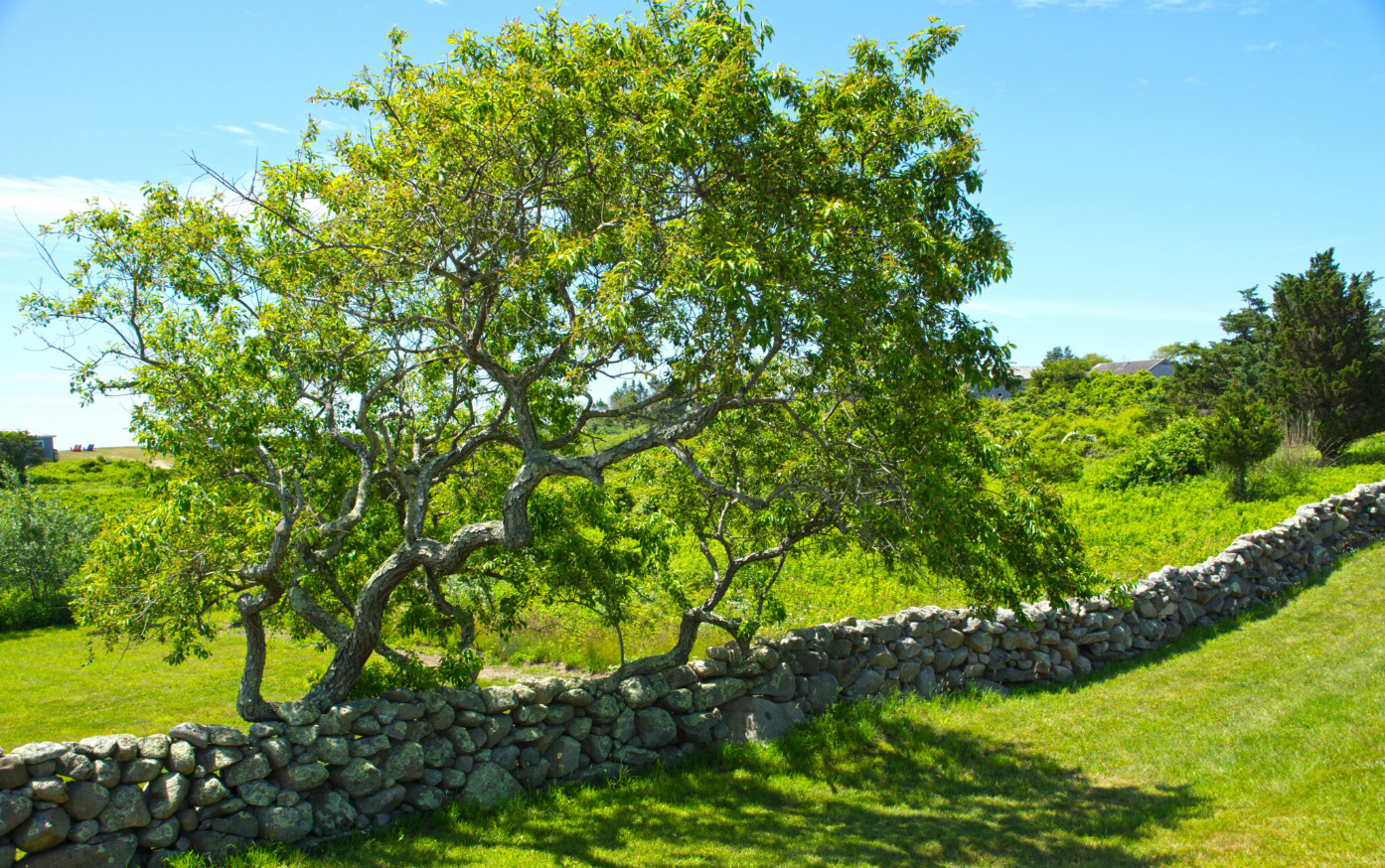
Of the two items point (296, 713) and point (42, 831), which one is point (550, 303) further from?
point (42, 831)

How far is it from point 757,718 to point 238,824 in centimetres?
543

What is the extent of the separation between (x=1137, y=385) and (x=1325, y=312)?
16.6 metres

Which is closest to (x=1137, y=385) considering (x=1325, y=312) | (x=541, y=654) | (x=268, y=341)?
(x=1325, y=312)

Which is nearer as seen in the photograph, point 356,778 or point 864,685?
point 356,778

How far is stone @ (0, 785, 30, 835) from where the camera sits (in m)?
5.73

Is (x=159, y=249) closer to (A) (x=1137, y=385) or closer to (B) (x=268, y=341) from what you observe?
(B) (x=268, y=341)

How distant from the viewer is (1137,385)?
43.7 metres

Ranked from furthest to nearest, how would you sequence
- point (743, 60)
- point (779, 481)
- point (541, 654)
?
point (541, 654), point (779, 481), point (743, 60)

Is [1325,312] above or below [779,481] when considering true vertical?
above

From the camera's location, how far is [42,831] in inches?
231

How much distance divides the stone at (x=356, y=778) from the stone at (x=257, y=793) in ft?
1.66

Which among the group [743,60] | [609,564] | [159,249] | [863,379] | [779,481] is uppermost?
[743,60]

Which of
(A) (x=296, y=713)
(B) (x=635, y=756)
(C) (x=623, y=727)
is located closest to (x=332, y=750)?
(A) (x=296, y=713)

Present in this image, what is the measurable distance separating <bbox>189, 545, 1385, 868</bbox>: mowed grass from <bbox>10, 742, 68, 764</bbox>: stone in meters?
1.59
